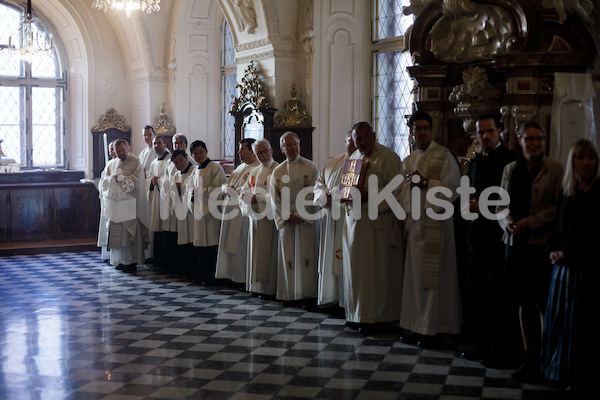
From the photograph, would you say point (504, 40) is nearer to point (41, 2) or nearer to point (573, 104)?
point (573, 104)

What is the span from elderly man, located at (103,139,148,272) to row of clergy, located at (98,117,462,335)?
0.05 ft

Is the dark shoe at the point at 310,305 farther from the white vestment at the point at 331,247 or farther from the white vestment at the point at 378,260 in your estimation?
the white vestment at the point at 378,260

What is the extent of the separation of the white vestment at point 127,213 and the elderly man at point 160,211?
16 cm

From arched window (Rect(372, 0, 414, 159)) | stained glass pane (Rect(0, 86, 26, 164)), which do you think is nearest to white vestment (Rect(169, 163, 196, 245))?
arched window (Rect(372, 0, 414, 159))

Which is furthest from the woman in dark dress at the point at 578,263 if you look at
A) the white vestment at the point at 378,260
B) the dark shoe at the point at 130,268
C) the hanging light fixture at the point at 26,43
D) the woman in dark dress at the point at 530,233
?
the hanging light fixture at the point at 26,43

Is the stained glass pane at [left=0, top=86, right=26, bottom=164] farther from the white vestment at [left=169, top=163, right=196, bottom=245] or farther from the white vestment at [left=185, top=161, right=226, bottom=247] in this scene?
the white vestment at [left=185, top=161, right=226, bottom=247]

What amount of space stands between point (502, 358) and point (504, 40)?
3449mm

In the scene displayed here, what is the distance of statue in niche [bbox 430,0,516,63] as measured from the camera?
757cm

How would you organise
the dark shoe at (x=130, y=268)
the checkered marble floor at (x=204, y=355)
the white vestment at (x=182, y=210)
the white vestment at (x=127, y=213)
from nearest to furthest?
1. the checkered marble floor at (x=204, y=355)
2. the white vestment at (x=182, y=210)
3. the dark shoe at (x=130, y=268)
4. the white vestment at (x=127, y=213)

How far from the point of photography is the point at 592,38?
7.15m

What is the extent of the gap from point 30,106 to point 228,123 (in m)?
5.04

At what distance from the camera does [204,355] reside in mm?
6004

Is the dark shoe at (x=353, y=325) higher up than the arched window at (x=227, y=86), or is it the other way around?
the arched window at (x=227, y=86)

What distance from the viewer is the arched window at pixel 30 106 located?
16750mm
